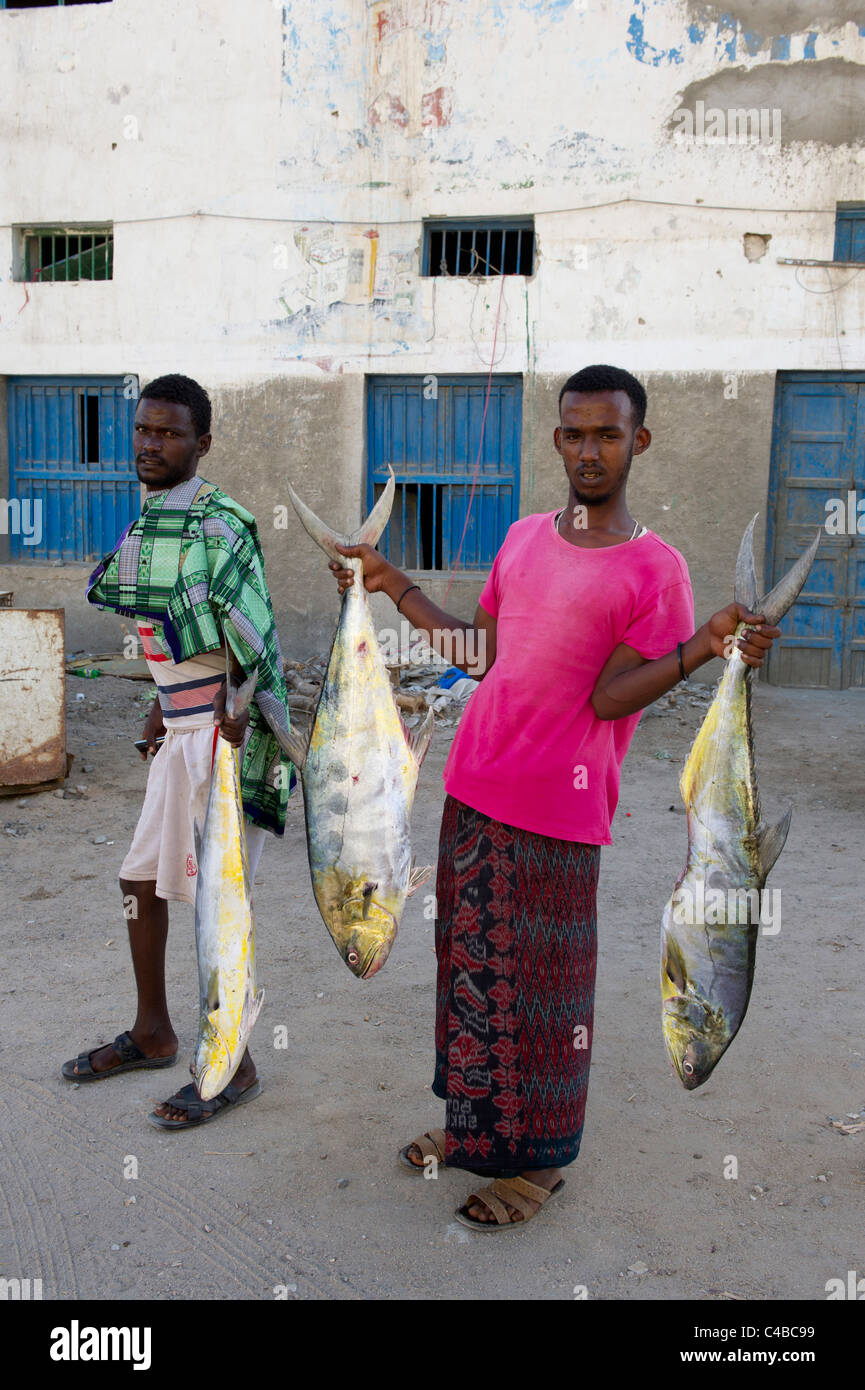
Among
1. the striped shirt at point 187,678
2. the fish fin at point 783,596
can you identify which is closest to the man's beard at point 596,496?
the fish fin at point 783,596

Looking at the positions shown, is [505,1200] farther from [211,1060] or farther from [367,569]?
[367,569]

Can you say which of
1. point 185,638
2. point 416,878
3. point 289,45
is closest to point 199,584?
point 185,638

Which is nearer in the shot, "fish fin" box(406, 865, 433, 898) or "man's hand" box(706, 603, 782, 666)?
"man's hand" box(706, 603, 782, 666)

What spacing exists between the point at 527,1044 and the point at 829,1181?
890 mm

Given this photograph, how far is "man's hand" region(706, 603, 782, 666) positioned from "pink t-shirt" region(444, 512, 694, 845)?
158mm

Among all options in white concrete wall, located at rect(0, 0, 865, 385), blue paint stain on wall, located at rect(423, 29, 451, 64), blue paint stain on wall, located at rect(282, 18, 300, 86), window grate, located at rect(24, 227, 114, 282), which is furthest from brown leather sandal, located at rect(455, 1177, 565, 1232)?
window grate, located at rect(24, 227, 114, 282)

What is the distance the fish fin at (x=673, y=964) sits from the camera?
217cm

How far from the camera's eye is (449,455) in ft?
30.3

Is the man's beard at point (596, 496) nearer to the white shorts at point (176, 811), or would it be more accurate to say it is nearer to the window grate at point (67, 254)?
the white shorts at point (176, 811)

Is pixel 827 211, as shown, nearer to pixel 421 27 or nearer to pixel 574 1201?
pixel 421 27

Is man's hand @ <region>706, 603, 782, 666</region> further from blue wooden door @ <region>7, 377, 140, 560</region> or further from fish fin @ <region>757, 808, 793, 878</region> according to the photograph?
blue wooden door @ <region>7, 377, 140, 560</region>

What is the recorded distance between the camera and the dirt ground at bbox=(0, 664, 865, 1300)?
2.37 m

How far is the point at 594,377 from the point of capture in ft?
7.28

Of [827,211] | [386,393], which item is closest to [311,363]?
[386,393]
